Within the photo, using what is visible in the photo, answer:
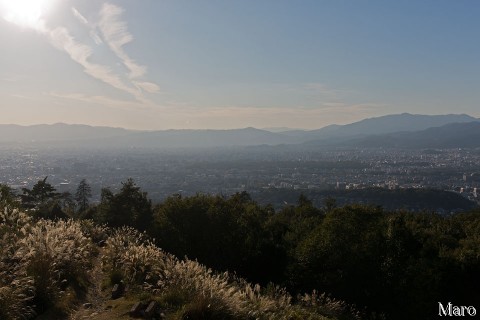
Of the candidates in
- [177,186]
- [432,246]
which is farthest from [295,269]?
[177,186]

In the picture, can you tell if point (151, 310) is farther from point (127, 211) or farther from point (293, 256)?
point (127, 211)

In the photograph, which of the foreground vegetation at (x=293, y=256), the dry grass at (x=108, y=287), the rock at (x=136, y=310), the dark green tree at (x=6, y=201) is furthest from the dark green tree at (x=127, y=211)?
the rock at (x=136, y=310)

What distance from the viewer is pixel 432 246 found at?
21453 millimetres

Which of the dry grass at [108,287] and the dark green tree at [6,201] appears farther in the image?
the dark green tree at [6,201]

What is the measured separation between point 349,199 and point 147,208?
355 feet

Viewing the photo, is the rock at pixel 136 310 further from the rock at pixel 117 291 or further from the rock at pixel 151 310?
the rock at pixel 117 291

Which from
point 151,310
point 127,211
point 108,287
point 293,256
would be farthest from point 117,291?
point 127,211

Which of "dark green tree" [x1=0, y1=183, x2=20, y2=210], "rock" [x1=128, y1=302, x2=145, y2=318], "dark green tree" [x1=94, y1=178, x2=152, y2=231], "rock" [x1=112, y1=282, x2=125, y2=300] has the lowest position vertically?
"dark green tree" [x1=94, y1=178, x2=152, y2=231]

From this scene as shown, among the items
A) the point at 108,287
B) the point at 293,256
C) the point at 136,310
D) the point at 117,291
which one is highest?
the point at 136,310

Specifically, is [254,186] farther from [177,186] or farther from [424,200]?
[424,200]

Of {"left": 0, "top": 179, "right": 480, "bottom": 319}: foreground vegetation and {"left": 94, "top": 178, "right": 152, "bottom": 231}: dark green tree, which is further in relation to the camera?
{"left": 94, "top": 178, "right": 152, "bottom": 231}: dark green tree

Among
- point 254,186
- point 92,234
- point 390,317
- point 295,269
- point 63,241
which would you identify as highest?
point 63,241

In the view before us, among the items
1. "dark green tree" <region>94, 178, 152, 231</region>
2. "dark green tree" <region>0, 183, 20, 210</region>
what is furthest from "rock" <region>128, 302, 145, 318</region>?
"dark green tree" <region>94, 178, 152, 231</region>

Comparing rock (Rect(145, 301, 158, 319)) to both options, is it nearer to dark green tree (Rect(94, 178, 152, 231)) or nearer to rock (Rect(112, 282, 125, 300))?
rock (Rect(112, 282, 125, 300))
